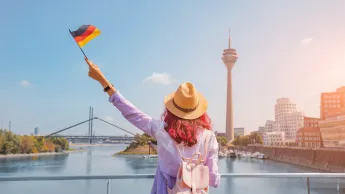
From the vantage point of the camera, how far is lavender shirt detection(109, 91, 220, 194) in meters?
1.46

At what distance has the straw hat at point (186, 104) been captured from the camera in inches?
58.2

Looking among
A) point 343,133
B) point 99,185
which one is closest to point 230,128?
point 343,133

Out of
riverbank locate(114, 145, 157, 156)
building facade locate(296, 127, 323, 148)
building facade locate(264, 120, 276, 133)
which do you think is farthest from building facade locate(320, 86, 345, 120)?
building facade locate(264, 120, 276, 133)

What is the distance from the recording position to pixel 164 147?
4.82 feet

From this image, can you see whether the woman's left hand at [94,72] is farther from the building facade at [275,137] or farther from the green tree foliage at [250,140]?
the building facade at [275,137]

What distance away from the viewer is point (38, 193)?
2723mm

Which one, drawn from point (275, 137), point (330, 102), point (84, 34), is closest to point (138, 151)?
point (275, 137)

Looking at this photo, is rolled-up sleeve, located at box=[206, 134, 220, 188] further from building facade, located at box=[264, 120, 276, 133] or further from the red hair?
building facade, located at box=[264, 120, 276, 133]

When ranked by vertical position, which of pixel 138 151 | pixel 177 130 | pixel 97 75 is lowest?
pixel 138 151

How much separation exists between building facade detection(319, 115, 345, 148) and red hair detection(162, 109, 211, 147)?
3712 cm

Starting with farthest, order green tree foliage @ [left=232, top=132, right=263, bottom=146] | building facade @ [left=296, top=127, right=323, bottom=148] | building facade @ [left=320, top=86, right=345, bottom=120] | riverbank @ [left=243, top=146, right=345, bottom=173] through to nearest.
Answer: green tree foliage @ [left=232, top=132, right=263, bottom=146] → building facade @ [left=320, top=86, right=345, bottom=120] → building facade @ [left=296, top=127, right=323, bottom=148] → riverbank @ [left=243, top=146, right=345, bottom=173]

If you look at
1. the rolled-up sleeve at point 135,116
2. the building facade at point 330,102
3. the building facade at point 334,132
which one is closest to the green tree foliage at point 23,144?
the building facade at point 334,132

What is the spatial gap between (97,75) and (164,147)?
44 cm

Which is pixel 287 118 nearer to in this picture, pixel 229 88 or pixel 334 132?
pixel 229 88
